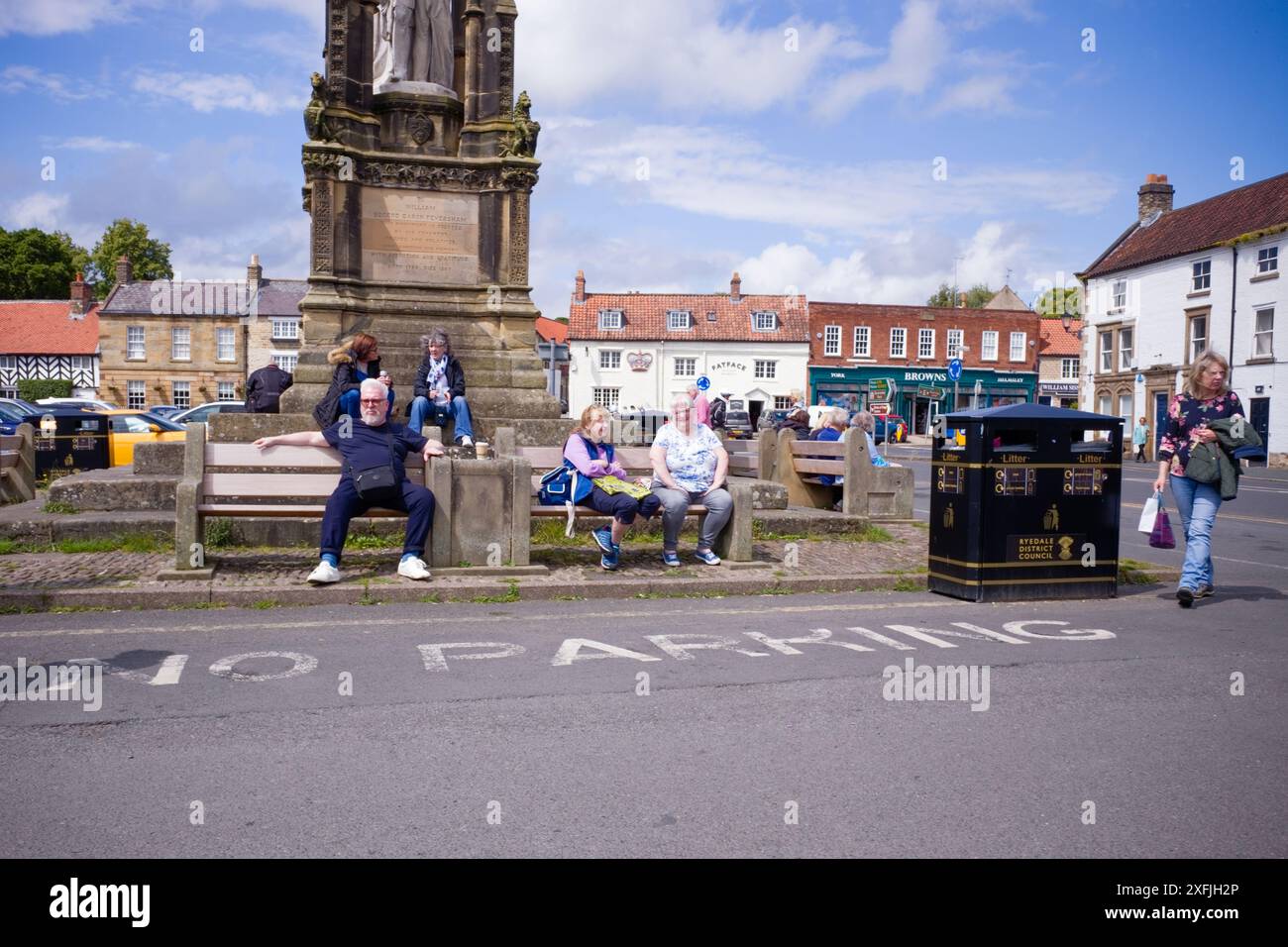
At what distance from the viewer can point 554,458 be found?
436 inches

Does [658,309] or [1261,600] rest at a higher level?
[658,309]

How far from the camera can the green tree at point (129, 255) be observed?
80250mm

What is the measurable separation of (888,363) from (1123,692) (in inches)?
2600

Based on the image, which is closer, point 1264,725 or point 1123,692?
point 1264,725

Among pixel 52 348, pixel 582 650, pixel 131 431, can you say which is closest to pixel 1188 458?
pixel 582 650

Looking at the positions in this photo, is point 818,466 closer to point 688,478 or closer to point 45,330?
point 688,478

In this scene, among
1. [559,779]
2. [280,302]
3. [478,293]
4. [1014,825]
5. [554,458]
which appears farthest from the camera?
[280,302]

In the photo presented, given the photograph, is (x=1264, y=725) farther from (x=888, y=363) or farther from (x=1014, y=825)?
(x=888, y=363)

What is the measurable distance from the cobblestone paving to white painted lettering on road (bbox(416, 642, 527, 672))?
1743 mm

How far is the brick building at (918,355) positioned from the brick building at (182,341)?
32.8 m

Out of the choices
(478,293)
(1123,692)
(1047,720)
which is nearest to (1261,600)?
(1123,692)

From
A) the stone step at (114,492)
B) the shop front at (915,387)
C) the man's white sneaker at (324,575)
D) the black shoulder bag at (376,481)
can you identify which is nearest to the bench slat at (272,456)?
the black shoulder bag at (376,481)

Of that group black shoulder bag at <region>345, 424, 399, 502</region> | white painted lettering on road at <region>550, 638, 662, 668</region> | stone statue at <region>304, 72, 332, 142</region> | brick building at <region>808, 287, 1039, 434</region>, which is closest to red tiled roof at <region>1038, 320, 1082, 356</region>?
brick building at <region>808, 287, 1039, 434</region>
